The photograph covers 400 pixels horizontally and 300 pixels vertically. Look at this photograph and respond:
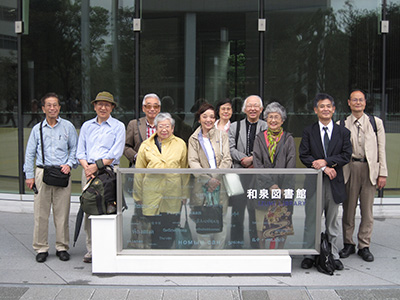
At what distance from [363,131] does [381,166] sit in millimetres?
463

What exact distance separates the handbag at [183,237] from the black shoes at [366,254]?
6.94ft

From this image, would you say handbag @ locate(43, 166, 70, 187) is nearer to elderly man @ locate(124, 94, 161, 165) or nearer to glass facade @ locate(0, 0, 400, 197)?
elderly man @ locate(124, 94, 161, 165)

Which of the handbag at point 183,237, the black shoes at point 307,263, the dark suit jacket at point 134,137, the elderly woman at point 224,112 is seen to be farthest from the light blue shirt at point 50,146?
the black shoes at point 307,263

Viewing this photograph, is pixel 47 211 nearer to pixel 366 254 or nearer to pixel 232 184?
pixel 232 184

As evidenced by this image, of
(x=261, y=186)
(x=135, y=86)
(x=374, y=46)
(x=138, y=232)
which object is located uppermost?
(x=374, y=46)

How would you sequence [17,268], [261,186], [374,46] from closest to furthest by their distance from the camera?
[261,186]
[17,268]
[374,46]

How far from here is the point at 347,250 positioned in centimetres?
553

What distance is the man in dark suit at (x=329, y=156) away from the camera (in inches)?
196

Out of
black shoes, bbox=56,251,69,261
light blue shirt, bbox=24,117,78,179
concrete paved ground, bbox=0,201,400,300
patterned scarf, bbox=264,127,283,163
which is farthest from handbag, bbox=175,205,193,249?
light blue shirt, bbox=24,117,78,179

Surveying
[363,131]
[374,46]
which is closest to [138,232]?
[363,131]

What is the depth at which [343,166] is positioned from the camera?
207 inches

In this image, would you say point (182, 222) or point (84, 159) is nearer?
point (182, 222)

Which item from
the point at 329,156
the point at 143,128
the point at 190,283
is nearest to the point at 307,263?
the point at 329,156

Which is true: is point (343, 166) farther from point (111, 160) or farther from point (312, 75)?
point (312, 75)
